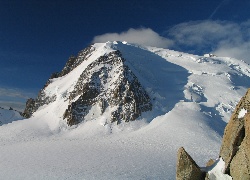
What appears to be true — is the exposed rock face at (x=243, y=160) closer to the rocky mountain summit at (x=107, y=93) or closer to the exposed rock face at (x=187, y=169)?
the exposed rock face at (x=187, y=169)

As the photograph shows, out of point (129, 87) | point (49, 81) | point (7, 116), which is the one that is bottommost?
point (7, 116)

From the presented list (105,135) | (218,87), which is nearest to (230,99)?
(218,87)

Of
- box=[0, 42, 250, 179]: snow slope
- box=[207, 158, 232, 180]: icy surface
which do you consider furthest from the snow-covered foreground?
box=[207, 158, 232, 180]: icy surface

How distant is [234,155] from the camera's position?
16609mm

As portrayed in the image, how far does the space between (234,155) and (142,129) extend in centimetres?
5530

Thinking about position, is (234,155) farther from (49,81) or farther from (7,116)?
(49,81)

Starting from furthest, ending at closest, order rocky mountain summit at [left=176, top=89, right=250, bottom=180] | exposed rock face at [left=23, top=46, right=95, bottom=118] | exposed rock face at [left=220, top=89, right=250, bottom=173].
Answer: exposed rock face at [left=23, top=46, right=95, bottom=118]
exposed rock face at [left=220, top=89, right=250, bottom=173]
rocky mountain summit at [left=176, top=89, right=250, bottom=180]

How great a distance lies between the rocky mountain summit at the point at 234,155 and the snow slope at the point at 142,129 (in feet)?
75.4

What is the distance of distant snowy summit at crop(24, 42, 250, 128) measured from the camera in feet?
257

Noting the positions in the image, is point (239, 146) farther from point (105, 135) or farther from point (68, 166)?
point (105, 135)

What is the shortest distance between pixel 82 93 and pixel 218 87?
37.8 metres

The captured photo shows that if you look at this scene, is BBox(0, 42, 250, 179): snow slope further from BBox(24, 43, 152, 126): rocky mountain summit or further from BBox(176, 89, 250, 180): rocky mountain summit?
BBox(176, 89, 250, 180): rocky mountain summit

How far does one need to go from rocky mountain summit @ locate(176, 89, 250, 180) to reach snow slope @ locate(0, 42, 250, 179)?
2297cm

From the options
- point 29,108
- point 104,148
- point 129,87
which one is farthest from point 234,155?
point 29,108
